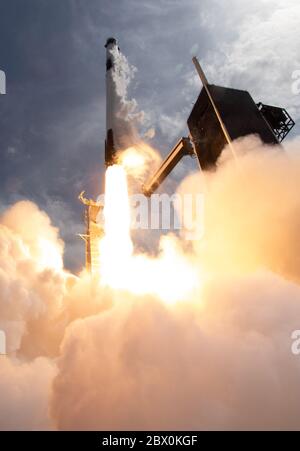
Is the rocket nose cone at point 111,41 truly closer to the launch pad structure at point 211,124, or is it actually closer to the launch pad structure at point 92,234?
the launch pad structure at point 211,124

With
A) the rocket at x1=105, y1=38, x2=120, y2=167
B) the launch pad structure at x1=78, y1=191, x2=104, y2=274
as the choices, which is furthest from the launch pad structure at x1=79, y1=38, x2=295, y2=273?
the launch pad structure at x1=78, y1=191, x2=104, y2=274

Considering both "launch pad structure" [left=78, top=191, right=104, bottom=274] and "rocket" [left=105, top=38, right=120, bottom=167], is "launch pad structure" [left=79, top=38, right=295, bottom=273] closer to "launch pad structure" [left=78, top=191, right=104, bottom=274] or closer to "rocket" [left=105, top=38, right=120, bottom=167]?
"rocket" [left=105, top=38, right=120, bottom=167]

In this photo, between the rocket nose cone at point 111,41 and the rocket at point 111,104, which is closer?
the rocket at point 111,104

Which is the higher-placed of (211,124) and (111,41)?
(111,41)

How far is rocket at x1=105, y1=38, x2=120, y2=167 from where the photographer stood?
2002 centimetres

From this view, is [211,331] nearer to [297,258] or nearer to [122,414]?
[122,414]

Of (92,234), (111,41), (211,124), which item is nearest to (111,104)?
(111,41)

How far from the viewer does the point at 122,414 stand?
9.18 m

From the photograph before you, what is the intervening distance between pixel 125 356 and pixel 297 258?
9501 mm

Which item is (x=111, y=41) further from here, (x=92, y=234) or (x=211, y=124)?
(x=92, y=234)

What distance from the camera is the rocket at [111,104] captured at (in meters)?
20.0

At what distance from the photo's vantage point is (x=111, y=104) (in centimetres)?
2091

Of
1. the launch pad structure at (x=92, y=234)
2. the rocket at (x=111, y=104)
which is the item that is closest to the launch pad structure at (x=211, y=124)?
the rocket at (x=111, y=104)

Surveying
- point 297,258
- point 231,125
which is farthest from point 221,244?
Result: point 231,125
